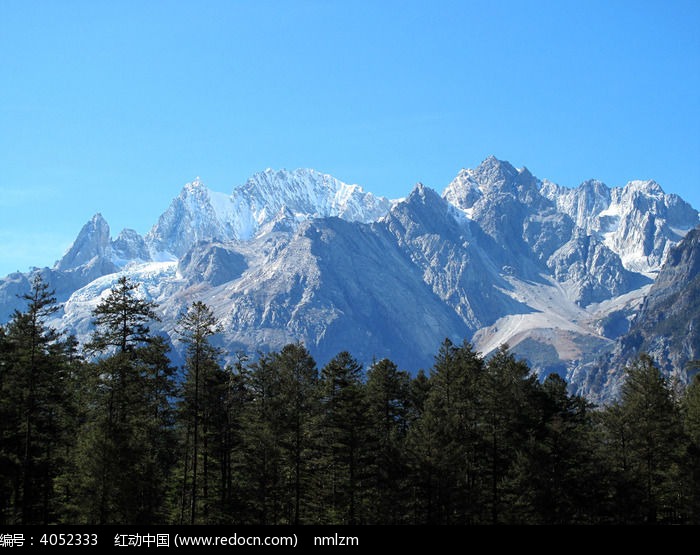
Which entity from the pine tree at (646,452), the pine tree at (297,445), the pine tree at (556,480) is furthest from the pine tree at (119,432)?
the pine tree at (646,452)

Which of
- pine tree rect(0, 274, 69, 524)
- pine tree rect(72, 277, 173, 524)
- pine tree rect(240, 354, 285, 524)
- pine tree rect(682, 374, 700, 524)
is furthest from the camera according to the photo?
pine tree rect(240, 354, 285, 524)

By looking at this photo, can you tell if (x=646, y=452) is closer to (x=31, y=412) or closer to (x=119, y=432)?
(x=119, y=432)

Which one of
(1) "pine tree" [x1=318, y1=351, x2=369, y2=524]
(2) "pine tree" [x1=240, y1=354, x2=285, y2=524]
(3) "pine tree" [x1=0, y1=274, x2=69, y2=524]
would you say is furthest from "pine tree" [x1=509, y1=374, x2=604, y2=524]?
(3) "pine tree" [x1=0, y1=274, x2=69, y2=524]

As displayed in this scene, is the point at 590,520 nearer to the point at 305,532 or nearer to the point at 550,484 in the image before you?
the point at 550,484

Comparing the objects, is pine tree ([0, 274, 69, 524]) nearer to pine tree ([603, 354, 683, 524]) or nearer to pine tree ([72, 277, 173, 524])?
pine tree ([72, 277, 173, 524])

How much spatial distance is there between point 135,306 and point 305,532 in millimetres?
34272

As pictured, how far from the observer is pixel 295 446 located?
63.2 m

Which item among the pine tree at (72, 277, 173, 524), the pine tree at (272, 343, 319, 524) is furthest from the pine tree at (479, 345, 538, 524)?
the pine tree at (72, 277, 173, 524)

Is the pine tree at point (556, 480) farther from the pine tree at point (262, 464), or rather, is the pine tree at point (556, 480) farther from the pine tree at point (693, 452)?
the pine tree at point (262, 464)

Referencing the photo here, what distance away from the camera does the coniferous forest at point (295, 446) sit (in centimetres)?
5444

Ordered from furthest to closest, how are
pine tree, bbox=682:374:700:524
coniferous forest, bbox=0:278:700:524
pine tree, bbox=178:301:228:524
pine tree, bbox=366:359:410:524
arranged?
pine tree, bbox=682:374:700:524, pine tree, bbox=366:359:410:524, pine tree, bbox=178:301:228:524, coniferous forest, bbox=0:278:700:524

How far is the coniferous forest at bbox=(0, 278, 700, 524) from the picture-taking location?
54438 millimetres

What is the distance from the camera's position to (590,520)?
62.3 meters

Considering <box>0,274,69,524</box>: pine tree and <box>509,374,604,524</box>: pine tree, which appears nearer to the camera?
<box>0,274,69,524</box>: pine tree
